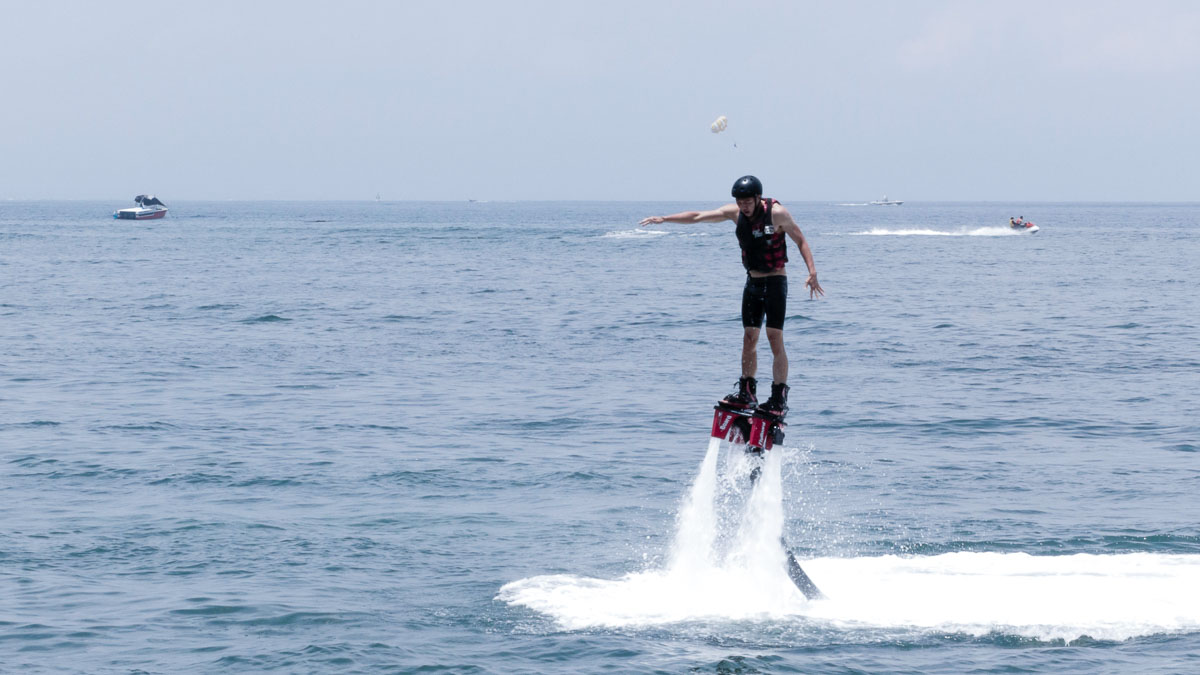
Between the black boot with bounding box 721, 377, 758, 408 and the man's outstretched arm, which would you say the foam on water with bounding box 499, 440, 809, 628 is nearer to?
the black boot with bounding box 721, 377, 758, 408

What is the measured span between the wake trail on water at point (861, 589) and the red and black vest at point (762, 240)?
2456 mm

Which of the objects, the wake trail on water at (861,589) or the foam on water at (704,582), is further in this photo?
the foam on water at (704,582)

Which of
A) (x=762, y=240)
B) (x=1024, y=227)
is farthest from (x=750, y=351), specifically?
(x=1024, y=227)

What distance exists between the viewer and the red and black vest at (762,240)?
1397 centimetres

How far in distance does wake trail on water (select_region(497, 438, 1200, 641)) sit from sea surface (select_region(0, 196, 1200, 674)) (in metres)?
0.06

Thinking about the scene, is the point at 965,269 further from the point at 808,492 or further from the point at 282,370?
the point at 808,492

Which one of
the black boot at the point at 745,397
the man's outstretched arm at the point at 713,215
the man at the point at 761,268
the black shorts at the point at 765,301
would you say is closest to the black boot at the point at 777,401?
the man at the point at 761,268

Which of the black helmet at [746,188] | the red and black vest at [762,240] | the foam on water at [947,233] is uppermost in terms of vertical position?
the black helmet at [746,188]

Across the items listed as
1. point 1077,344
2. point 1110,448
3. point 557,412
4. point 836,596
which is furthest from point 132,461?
point 1077,344

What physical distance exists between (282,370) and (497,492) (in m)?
16.9

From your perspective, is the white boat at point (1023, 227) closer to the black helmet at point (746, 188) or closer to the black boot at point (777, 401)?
the black boot at point (777, 401)

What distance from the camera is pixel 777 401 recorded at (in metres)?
14.9

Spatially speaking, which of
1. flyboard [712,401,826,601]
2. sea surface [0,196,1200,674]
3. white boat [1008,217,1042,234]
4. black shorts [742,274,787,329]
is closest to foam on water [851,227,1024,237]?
white boat [1008,217,1042,234]

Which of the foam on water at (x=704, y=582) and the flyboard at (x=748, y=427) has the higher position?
the flyboard at (x=748, y=427)
